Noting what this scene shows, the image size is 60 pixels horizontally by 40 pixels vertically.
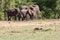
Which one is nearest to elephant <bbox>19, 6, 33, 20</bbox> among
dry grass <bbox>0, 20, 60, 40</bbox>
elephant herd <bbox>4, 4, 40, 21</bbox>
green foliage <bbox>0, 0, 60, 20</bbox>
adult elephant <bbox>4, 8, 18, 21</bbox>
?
elephant herd <bbox>4, 4, 40, 21</bbox>

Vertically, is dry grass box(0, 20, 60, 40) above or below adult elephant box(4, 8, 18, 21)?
above

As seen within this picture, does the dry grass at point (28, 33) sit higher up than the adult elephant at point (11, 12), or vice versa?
the dry grass at point (28, 33)

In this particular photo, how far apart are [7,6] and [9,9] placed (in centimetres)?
184

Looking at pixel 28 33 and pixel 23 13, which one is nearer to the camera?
pixel 28 33

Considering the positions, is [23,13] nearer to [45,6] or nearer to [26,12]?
[26,12]

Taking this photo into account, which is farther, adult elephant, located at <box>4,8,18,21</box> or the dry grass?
adult elephant, located at <box>4,8,18,21</box>

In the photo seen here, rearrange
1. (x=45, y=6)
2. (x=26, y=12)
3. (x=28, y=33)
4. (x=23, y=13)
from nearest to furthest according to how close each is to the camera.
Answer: (x=28, y=33)
(x=23, y=13)
(x=26, y=12)
(x=45, y=6)

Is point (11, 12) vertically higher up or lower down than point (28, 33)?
lower down

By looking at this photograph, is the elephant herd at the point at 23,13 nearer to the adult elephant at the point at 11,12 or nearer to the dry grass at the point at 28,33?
the adult elephant at the point at 11,12

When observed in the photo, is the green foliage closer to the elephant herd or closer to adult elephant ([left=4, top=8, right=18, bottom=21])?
the elephant herd

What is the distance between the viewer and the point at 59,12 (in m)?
25.5

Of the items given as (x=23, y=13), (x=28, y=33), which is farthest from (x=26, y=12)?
(x=28, y=33)

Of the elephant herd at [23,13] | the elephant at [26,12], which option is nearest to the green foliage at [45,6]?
the elephant herd at [23,13]

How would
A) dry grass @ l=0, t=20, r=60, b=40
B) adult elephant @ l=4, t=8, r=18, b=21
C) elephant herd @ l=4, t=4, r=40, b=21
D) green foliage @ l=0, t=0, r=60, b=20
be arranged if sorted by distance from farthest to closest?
green foliage @ l=0, t=0, r=60, b=20, adult elephant @ l=4, t=8, r=18, b=21, elephant herd @ l=4, t=4, r=40, b=21, dry grass @ l=0, t=20, r=60, b=40
